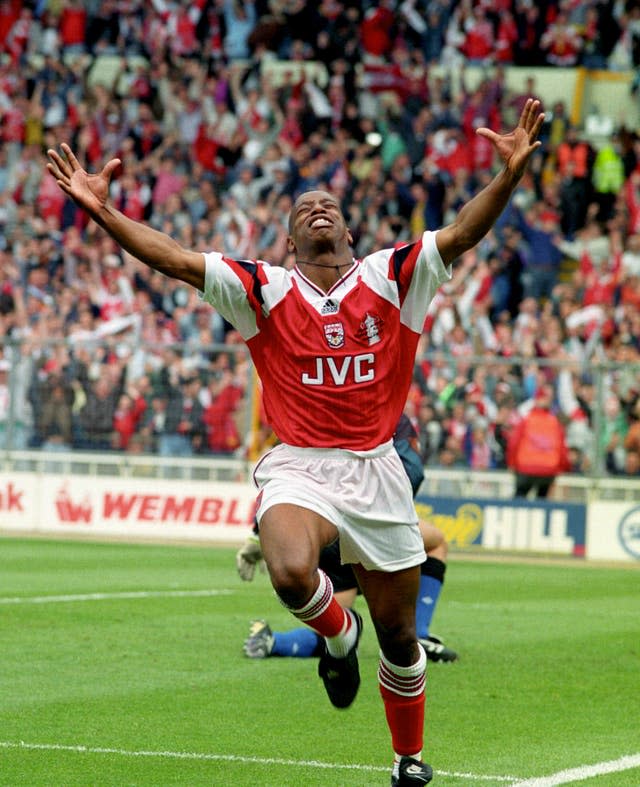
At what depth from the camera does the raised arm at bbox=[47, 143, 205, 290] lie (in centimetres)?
631

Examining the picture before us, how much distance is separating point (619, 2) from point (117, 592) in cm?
1766

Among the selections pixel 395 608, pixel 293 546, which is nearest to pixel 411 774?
pixel 395 608

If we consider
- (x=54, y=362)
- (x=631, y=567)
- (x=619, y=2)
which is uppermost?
(x=619, y=2)

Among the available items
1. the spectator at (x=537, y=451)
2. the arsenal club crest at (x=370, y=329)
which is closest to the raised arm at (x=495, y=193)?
the arsenal club crest at (x=370, y=329)

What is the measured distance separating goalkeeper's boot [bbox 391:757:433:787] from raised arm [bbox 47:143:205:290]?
2.04m

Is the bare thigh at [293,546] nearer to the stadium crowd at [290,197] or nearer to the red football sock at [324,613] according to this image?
the red football sock at [324,613]

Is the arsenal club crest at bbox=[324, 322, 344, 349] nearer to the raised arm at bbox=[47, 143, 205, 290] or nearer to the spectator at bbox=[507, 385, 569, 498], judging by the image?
the raised arm at bbox=[47, 143, 205, 290]

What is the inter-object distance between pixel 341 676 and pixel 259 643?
3680 millimetres

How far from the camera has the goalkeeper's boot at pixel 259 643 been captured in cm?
1008

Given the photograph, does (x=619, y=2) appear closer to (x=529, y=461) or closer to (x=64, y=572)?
(x=529, y=461)

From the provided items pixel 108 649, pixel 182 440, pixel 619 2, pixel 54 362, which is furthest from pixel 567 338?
pixel 108 649

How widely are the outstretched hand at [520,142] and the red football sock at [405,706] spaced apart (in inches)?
78.3

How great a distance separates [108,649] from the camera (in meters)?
10.2

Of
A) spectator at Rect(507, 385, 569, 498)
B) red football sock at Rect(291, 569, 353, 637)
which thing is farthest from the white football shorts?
spectator at Rect(507, 385, 569, 498)
